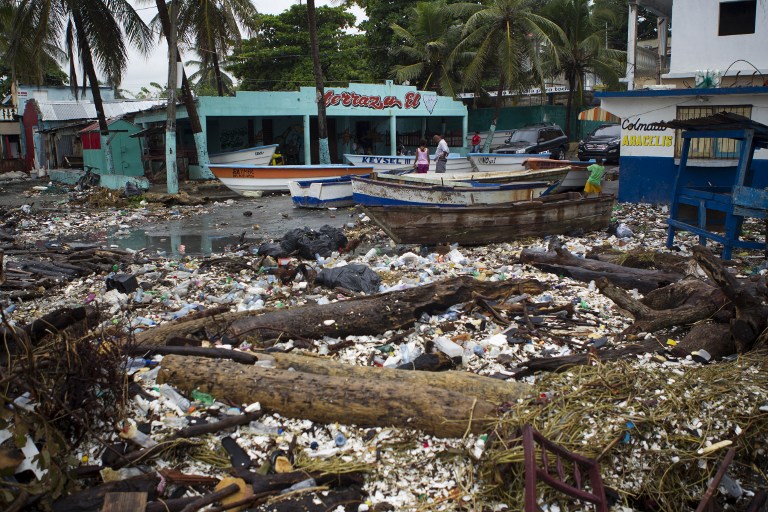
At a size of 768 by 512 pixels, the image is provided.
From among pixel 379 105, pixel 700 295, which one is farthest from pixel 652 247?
pixel 379 105

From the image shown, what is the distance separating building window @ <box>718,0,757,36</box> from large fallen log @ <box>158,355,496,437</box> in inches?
677

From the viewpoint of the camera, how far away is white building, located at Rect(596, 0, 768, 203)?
13.5 metres

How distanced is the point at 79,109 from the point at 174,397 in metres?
33.3

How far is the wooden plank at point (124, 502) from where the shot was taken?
9.99ft

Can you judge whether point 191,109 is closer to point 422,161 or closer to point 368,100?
point 368,100

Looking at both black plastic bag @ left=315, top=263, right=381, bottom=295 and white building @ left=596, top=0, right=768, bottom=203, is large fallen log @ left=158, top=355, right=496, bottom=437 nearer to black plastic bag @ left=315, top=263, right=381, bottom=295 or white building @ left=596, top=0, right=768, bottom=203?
black plastic bag @ left=315, top=263, right=381, bottom=295

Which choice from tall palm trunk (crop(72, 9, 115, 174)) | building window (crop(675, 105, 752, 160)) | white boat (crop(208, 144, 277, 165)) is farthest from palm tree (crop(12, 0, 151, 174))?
building window (crop(675, 105, 752, 160))

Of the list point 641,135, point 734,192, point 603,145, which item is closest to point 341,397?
point 734,192

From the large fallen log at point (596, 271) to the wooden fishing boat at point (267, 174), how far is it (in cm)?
1155

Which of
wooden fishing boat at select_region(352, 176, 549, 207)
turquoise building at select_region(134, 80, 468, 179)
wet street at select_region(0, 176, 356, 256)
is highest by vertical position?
turquoise building at select_region(134, 80, 468, 179)

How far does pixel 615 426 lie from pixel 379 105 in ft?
76.5

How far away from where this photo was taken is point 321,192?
Result: 16594mm

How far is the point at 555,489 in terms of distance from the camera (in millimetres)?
3230

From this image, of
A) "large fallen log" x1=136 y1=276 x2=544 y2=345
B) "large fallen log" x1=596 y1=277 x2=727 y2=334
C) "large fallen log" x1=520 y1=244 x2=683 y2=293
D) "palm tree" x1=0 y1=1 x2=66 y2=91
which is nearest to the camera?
"large fallen log" x1=596 y1=277 x2=727 y2=334
